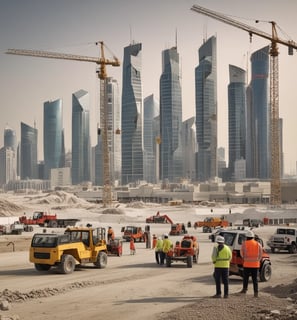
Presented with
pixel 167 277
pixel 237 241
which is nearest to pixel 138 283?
pixel 167 277

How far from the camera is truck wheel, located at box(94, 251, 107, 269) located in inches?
886

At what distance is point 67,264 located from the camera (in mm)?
20781

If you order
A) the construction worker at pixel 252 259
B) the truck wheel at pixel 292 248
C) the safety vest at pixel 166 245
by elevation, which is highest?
the construction worker at pixel 252 259

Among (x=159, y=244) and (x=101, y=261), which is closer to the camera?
(x=101, y=261)

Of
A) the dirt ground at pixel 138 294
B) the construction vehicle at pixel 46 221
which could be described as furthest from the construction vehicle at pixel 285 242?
the construction vehicle at pixel 46 221

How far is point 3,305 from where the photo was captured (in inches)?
547

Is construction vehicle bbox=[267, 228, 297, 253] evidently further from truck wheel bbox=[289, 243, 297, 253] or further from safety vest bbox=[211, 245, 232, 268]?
safety vest bbox=[211, 245, 232, 268]

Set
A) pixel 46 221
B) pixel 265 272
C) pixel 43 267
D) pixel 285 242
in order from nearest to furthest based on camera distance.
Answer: pixel 265 272
pixel 43 267
pixel 285 242
pixel 46 221

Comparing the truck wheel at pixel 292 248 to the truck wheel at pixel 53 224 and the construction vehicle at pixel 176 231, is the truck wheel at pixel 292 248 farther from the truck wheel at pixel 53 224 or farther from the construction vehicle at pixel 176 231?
the truck wheel at pixel 53 224

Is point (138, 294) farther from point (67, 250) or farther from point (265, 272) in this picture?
point (67, 250)

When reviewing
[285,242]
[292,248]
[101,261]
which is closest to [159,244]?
[101,261]

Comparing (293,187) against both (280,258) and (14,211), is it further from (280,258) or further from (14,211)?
(280,258)

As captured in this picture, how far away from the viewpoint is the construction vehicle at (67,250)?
20547mm

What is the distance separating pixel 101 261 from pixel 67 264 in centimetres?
219
